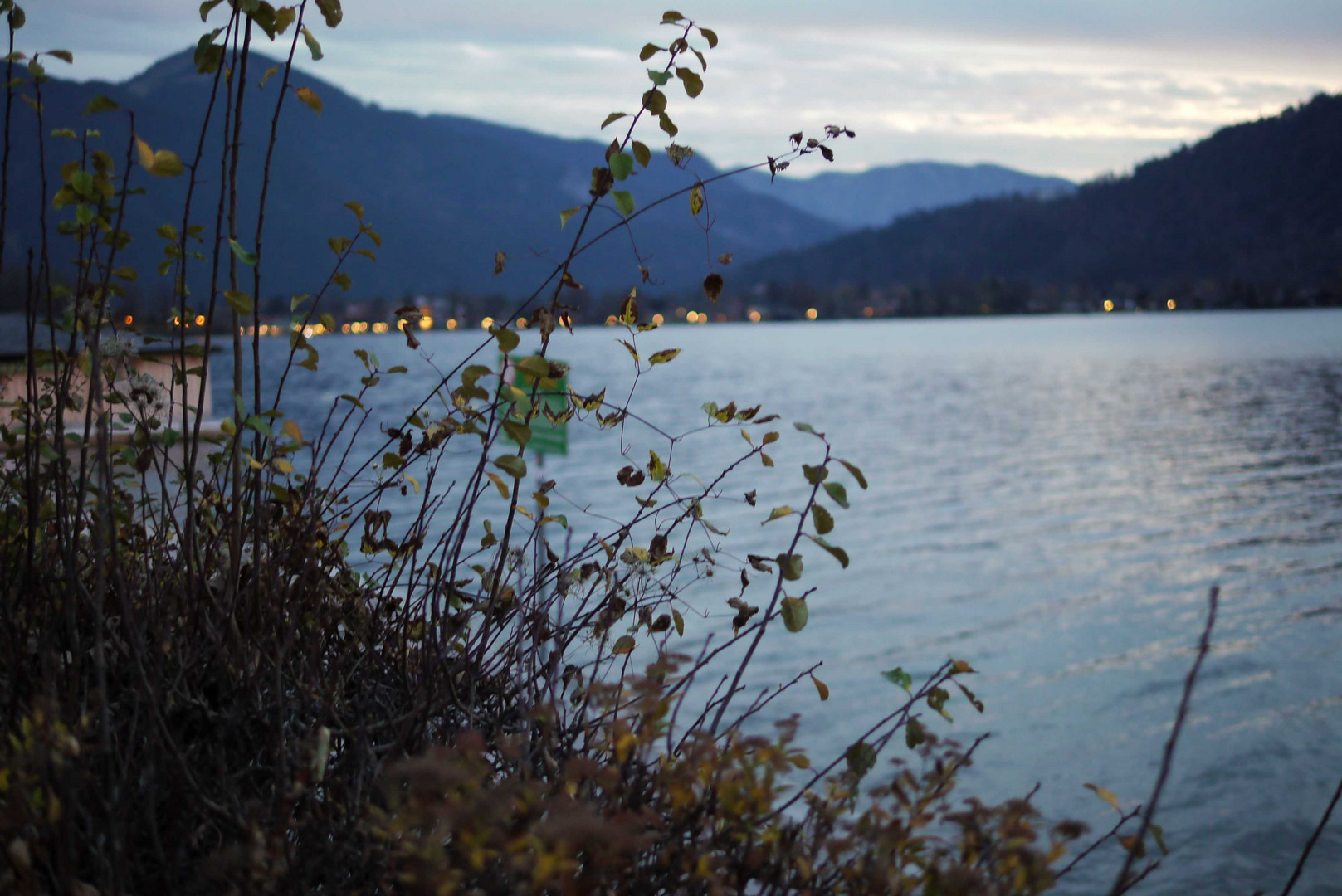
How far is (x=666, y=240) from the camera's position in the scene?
185 m

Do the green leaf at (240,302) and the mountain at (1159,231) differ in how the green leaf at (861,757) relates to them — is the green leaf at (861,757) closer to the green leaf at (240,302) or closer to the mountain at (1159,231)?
the green leaf at (240,302)

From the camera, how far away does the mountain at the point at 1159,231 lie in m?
111

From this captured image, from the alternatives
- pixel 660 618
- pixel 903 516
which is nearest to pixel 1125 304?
pixel 903 516

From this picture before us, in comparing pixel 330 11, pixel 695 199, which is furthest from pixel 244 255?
pixel 695 199

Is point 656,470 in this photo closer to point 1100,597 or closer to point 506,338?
point 506,338

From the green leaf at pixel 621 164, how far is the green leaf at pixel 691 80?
162 mm

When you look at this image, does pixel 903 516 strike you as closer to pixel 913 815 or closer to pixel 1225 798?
pixel 1225 798

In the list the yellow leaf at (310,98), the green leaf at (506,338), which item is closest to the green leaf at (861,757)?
the green leaf at (506,338)

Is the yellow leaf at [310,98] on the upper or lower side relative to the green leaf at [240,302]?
upper

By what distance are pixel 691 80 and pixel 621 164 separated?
196 mm

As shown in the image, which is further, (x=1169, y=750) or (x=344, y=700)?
(x=344, y=700)

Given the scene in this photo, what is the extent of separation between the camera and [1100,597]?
9430 millimetres

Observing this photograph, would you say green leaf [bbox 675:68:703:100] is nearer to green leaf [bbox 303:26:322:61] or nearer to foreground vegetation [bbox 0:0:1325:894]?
foreground vegetation [bbox 0:0:1325:894]

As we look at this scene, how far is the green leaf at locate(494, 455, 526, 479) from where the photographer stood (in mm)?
1575
